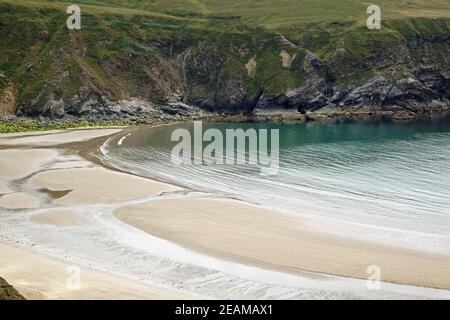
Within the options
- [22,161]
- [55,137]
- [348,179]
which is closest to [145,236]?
[348,179]

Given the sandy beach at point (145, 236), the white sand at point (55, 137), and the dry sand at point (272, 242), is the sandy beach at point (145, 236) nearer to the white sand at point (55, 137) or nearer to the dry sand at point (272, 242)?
the dry sand at point (272, 242)

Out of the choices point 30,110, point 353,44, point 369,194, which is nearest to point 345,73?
point 353,44

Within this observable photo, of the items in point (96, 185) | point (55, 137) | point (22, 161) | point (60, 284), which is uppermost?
point (60, 284)

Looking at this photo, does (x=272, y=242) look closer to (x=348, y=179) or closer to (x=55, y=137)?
(x=348, y=179)

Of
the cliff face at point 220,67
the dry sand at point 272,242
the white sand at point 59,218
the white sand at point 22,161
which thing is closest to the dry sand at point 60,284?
the dry sand at point 272,242

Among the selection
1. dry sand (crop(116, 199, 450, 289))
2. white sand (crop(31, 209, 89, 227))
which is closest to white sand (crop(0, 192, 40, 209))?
white sand (crop(31, 209, 89, 227))

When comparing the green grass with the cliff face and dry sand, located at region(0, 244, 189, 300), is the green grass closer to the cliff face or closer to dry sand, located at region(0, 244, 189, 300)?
the cliff face

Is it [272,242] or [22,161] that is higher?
[272,242]
